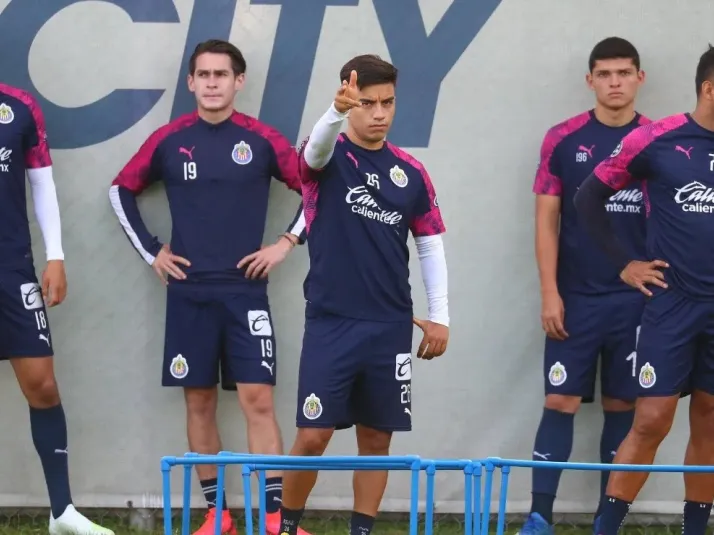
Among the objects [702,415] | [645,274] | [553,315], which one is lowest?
[702,415]

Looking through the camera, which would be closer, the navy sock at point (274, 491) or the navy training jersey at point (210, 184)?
the navy sock at point (274, 491)

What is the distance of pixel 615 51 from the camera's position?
584 cm

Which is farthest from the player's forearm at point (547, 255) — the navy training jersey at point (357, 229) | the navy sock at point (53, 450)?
the navy sock at point (53, 450)

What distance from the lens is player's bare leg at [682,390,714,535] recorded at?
17.0 feet

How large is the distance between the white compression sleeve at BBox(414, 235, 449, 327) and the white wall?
1103 mm

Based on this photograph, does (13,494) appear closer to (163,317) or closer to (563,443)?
(163,317)

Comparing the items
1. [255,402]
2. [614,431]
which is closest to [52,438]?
[255,402]

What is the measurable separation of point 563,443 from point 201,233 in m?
1.89

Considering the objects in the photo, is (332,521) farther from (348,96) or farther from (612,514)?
(348,96)

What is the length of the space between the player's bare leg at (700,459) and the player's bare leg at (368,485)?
4.18 feet

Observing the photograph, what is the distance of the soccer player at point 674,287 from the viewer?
5000 mm

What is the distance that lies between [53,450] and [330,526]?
1345 mm

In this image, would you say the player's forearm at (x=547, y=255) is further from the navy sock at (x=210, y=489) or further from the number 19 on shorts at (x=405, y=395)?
the navy sock at (x=210, y=489)

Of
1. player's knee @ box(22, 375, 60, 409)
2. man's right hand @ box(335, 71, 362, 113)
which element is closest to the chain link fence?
player's knee @ box(22, 375, 60, 409)
